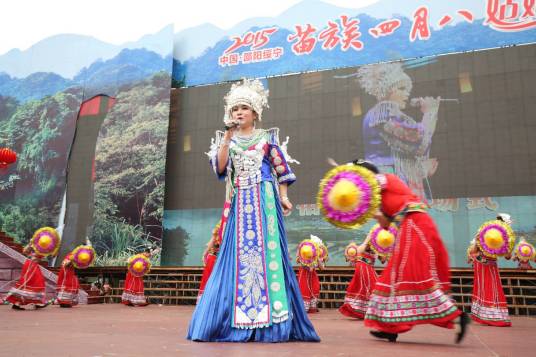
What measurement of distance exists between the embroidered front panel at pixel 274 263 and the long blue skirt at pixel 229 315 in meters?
0.04

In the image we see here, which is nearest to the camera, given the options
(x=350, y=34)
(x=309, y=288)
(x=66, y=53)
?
(x=309, y=288)

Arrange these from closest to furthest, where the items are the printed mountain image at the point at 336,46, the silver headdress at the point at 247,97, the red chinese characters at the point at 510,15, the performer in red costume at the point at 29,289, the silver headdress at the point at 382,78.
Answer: the silver headdress at the point at 247,97, the performer in red costume at the point at 29,289, the red chinese characters at the point at 510,15, the printed mountain image at the point at 336,46, the silver headdress at the point at 382,78

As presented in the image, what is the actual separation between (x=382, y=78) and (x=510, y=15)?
12.2 feet

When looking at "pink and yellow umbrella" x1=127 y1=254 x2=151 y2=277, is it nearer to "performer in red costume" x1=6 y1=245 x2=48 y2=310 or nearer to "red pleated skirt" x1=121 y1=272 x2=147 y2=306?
"red pleated skirt" x1=121 y1=272 x2=147 y2=306

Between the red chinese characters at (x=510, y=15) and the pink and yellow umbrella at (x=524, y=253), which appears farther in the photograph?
the red chinese characters at (x=510, y=15)

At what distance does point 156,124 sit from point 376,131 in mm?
7127

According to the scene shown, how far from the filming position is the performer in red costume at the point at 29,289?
322 inches

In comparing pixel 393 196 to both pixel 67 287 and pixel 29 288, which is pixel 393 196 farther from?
pixel 67 287

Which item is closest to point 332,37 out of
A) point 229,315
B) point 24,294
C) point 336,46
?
point 336,46

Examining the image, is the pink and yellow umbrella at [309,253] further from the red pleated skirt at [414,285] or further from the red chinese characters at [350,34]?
the red chinese characters at [350,34]

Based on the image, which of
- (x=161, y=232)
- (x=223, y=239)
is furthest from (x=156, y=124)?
(x=223, y=239)

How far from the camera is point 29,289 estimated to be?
8.38 metres

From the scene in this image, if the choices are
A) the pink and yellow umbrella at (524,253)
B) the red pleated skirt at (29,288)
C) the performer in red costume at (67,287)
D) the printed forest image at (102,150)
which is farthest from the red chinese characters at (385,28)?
the red pleated skirt at (29,288)

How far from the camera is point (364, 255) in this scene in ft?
23.1
